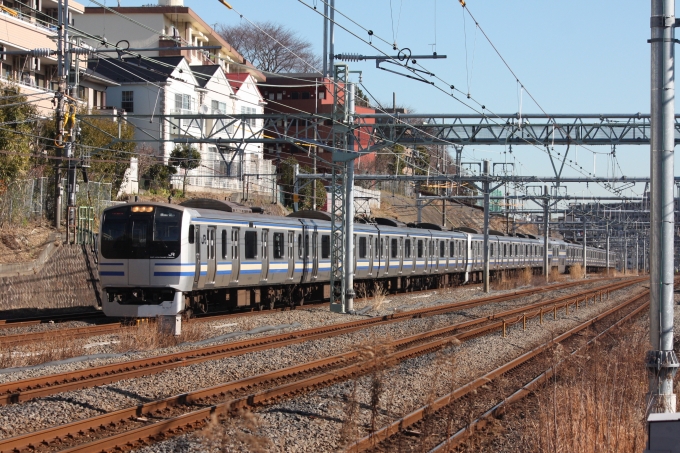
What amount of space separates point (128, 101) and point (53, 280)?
22.4 metres

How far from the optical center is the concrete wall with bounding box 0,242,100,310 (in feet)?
67.7

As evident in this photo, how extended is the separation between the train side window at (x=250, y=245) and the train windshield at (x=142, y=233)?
295cm

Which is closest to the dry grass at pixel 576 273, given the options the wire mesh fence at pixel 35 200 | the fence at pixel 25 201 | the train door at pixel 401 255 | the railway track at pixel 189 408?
the train door at pixel 401 255

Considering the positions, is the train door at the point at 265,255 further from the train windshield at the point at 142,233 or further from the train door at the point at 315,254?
the train windshield at the point at 142,233

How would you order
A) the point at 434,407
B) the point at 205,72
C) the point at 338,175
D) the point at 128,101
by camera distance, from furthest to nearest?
1. the point at 205,72
2. the point at 128,101
3. the point at 338,175
4. the point at 434,407

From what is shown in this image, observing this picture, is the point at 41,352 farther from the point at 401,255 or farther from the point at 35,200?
the point at 401,255

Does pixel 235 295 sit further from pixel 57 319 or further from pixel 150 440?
pixel 150 440

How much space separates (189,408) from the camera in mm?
9062

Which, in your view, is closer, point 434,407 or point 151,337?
point 434,407

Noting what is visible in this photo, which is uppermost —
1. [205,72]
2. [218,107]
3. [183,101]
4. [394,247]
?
[205,72]

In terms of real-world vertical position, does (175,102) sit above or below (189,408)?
above

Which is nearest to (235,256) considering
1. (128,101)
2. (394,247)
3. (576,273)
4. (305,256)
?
(305,256)

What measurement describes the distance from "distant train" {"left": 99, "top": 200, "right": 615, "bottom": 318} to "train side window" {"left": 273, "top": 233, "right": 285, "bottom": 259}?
0.03 m

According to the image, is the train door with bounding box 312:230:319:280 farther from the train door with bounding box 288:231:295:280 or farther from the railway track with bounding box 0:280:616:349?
the railway track with bounding box 0:280:616:349
